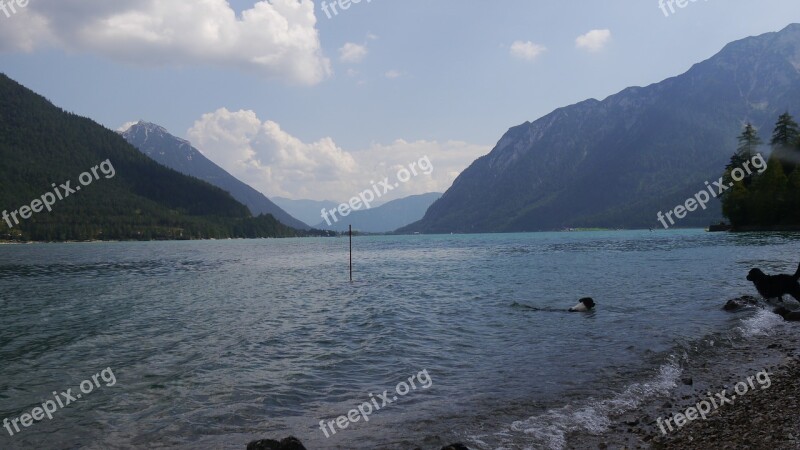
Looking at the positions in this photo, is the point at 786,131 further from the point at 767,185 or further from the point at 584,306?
the point at 584,306

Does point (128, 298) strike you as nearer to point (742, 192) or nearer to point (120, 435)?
point (120, 435)

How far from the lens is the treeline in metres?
107

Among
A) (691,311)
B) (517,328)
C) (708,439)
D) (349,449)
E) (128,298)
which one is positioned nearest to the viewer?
(708,439)

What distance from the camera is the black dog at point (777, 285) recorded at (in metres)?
29.4

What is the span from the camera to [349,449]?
38.6ft

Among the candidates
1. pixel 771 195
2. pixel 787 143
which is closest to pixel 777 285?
pixel 771 195

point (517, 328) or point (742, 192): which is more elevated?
point (742, 192)

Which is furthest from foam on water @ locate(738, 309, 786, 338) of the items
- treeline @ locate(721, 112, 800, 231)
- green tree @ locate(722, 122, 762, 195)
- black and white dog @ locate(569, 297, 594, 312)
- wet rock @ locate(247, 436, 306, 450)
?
green tree @ locate(722, 122, 762, 195)

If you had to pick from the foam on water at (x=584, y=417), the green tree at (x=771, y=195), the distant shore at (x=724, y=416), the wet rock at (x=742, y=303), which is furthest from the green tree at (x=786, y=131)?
the foam on water at (x=584, y=417)

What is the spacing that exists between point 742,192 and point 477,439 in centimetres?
13609

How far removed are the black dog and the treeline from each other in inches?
3692

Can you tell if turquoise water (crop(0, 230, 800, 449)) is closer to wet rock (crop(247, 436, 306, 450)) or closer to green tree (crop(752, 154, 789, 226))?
wet rock (crop(247, 436, 306, 450))

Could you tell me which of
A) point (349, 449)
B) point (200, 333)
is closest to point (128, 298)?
point (200, 333)

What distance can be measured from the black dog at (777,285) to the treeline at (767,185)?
308 feet
